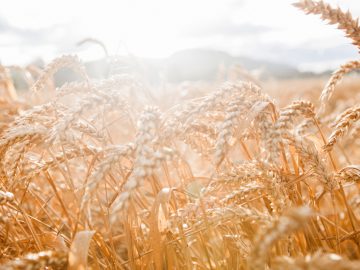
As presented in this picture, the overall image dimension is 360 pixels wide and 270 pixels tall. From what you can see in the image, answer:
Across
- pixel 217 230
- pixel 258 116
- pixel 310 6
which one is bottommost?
pixel 217 230

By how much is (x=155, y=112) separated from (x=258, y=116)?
1.60ft

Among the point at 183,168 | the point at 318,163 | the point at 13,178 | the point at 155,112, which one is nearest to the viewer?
the point at 155,112

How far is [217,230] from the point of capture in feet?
5.98

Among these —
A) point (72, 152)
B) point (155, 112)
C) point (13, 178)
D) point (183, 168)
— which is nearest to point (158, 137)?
point (155, 112)

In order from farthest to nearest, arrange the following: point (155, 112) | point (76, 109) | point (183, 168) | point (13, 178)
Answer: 1. point (183, 168)
2. point (13, 178)
3. point (76, 109)
4. point (155, 112)

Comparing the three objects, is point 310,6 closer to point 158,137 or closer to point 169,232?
point 158,137

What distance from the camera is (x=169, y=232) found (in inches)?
73.1

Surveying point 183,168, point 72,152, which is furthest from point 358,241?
point 72,152

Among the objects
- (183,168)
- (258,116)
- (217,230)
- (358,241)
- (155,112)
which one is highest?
(155,112)

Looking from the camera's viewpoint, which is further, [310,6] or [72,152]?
[72,152]

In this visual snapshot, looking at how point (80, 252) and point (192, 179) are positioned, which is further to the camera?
point (192, 179)

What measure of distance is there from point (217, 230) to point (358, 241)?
2.00 feet

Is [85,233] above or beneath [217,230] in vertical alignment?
above

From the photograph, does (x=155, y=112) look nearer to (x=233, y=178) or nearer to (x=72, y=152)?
(x=233, y=178)
